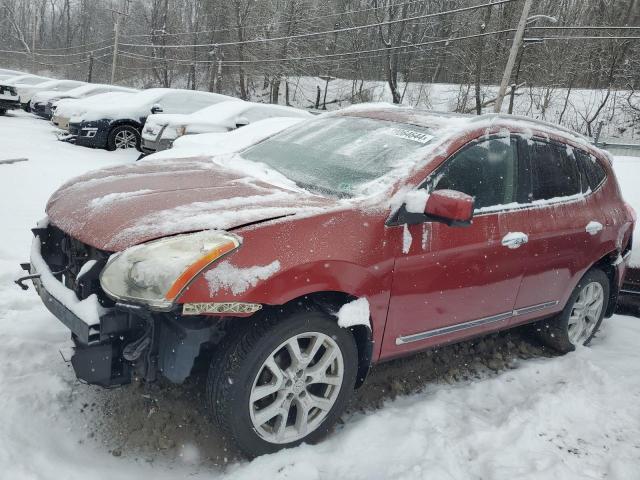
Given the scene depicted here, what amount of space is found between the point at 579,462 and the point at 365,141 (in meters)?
2.07

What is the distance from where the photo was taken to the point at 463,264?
2.90 metres

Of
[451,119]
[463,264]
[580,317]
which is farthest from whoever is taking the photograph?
[580,317]

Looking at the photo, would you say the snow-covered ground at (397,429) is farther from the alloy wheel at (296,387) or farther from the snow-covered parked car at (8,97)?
the snow-covered parked car at (8,97)

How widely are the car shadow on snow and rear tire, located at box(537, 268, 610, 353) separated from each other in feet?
2.74

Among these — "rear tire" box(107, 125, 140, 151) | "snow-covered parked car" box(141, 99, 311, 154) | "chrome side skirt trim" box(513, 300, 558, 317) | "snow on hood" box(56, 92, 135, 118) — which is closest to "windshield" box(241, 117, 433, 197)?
"chrome side skirt trim" box(513, 300, 558, 317)

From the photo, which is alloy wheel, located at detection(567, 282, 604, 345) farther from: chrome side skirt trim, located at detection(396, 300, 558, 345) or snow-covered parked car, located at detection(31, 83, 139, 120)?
snow-covered parked car, located at detection(31, 83, 139, 120)

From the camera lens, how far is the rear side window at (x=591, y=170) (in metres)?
3.86

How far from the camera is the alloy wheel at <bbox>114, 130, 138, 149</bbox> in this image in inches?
451

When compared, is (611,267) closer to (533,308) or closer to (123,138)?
(533,308)

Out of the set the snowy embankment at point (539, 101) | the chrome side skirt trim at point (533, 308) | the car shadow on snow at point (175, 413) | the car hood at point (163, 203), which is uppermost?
the snowy embankment at point (539, 101)

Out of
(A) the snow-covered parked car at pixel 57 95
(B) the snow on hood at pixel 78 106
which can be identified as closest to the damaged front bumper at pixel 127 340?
(B) the snow on hood at pixel 78 106

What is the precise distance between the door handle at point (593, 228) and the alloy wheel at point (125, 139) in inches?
398

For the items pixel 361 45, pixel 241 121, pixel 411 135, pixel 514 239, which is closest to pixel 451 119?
pixel 411 135

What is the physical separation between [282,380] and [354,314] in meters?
0.44
